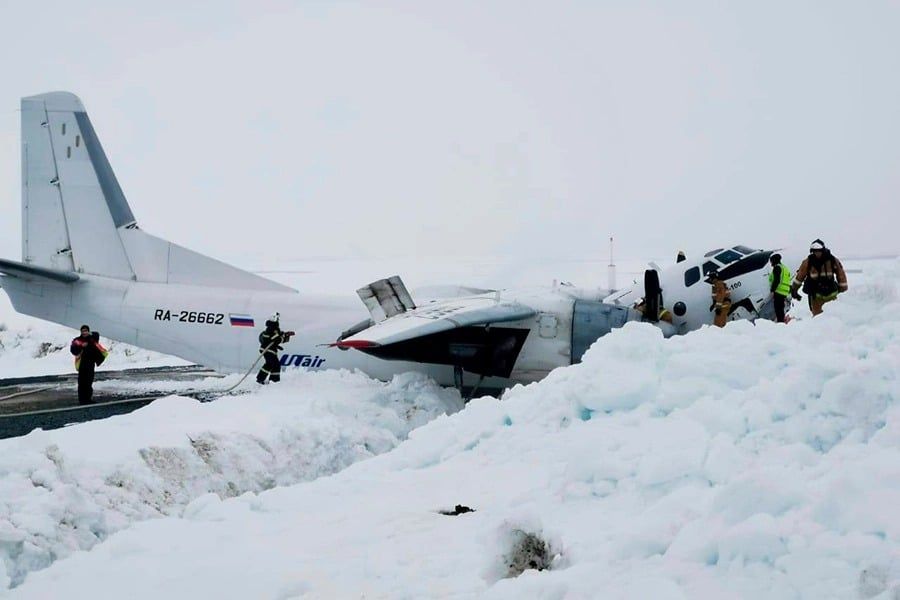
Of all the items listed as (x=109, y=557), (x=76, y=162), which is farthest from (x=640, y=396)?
(x=76, y=162)

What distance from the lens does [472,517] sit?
5.61 m

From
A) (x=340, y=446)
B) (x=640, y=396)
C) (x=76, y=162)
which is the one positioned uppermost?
(x=76, y=162)

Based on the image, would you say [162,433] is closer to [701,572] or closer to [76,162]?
[701,572]

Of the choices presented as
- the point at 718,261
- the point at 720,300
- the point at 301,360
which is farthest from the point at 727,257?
the point at 301,360

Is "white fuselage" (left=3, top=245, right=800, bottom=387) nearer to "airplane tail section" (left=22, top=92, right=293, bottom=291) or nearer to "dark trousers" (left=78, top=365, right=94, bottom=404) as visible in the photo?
"airplane tail section" (left=22, top=92, right=293, bottom=291)

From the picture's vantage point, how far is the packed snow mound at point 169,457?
21.2 ft

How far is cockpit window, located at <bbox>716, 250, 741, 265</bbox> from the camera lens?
15688 millimetres

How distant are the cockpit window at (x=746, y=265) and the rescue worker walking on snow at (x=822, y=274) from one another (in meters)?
2.66

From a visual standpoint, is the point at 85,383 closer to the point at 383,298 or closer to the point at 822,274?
the point at 383,298

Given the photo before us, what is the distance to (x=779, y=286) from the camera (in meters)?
14.2

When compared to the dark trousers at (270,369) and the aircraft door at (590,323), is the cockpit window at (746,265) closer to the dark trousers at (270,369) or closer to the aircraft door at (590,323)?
the aircraft door at (590,323)

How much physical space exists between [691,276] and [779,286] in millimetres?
1949

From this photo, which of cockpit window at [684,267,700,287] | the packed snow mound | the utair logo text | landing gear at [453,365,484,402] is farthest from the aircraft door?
the utair logo text

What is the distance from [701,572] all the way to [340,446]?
7.36m
